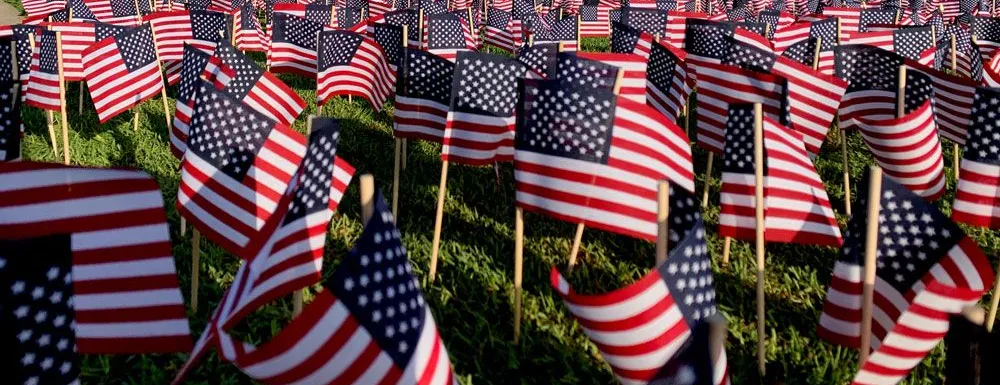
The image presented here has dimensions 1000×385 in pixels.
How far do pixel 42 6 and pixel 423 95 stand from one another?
11.3 m

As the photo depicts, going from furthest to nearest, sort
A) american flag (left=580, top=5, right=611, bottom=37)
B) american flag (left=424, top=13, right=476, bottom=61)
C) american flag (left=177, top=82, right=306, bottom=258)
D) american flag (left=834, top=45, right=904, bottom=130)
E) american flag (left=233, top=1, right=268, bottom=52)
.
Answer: american flag (left=580, top=5, right=611, bottom=37), american flag (left=233, top=1, right=268, bottom=52), american flag (left=424, top=13, right=476, bottom=61), american flag (left=834, top=45, right=904, bottom=130), american flag (left=177, top=82, right=306, bottom=258)

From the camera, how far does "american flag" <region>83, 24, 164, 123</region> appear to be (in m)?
7.62

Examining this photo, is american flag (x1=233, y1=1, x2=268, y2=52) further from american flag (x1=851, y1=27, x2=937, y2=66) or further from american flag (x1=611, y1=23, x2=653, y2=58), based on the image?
american flag (x1=851, y1=27, x2=937, y2=66)

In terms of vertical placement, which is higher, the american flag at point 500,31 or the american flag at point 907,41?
the american flag at point 907,41

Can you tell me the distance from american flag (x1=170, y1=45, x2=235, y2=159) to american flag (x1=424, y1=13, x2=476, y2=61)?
3.41m

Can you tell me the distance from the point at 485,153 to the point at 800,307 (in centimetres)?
242

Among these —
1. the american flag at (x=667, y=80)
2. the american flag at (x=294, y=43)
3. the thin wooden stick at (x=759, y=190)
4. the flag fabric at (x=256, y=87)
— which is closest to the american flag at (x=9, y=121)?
the flag fabric at (x=256, y=87)

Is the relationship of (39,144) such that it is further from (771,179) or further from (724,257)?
(771,179)

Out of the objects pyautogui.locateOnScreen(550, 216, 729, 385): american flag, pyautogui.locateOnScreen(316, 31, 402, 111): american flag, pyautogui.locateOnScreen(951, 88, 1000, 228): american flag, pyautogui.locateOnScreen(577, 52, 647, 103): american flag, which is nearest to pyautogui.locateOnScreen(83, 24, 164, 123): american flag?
pyautogui.locateOnScreen(316, 31, 402, 111): american flag

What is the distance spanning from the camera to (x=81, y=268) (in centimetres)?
314

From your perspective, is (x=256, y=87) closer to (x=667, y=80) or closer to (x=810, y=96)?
(x=667, y=80)

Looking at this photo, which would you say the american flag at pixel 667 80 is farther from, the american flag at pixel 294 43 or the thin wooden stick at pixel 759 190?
the american flag at pixel 294 43

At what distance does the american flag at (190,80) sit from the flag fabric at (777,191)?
353 centimetres

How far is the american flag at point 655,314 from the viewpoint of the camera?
9.91ft
